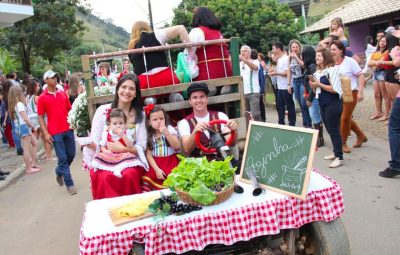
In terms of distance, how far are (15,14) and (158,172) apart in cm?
1413

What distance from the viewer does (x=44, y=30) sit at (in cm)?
2608

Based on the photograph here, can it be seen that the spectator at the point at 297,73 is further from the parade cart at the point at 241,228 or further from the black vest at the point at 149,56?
the parade cart at the point at 241,228

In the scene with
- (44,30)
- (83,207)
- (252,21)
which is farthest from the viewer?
(44,30)

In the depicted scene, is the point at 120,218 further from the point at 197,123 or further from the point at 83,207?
the point at 83,207

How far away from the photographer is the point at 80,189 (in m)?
6.97

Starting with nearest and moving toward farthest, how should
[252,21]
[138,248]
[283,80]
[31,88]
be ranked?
[138,248] → [283,80] → [31,88] → [252,21]

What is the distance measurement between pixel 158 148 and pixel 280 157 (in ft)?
4.89

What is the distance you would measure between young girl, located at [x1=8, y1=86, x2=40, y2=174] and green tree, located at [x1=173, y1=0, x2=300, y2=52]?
9.19m

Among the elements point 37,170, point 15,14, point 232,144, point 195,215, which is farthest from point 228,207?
point 15,14

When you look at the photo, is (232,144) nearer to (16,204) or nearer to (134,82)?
(134,82)

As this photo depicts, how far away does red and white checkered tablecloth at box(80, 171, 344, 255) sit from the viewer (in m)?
2.83

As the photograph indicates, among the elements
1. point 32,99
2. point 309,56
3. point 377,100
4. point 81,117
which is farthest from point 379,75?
point 32,99

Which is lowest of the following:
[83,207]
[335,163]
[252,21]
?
[83,207]

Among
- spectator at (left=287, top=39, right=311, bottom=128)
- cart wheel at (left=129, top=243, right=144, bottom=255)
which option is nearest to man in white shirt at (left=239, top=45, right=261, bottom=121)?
spectator at (left=287, top=39, right=311, bottom=128)
